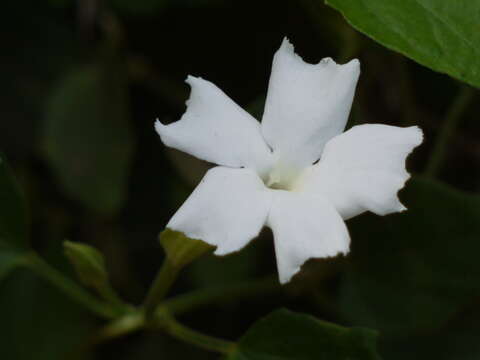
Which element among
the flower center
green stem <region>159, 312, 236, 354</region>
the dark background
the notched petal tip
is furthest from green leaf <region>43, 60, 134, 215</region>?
the notched petal tip

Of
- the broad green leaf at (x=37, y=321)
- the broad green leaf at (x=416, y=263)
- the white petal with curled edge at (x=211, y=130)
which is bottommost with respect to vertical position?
the broad green leaf at (x=37, y=321)

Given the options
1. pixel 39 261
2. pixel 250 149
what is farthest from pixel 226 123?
pixel 39 261

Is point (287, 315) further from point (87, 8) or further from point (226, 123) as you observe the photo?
point (87, 8)

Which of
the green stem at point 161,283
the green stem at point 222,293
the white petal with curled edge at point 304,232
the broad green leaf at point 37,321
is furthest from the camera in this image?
the broad green leaf at point 37,321

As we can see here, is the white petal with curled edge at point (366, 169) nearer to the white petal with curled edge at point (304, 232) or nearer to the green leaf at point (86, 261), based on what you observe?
the white petal with curled edge at point (304, 232)

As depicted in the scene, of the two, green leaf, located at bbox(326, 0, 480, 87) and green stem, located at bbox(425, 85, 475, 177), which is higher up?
green leaf, located at bbox(326, 0, 480, 87)

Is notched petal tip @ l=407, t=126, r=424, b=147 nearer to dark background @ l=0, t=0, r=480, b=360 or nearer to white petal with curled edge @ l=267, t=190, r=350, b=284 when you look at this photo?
white petal with curled edge @ l=267, t=190, r=350, b=284

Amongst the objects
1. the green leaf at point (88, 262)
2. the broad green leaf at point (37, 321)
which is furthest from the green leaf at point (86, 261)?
the broad green leaf at point (37, 321)
